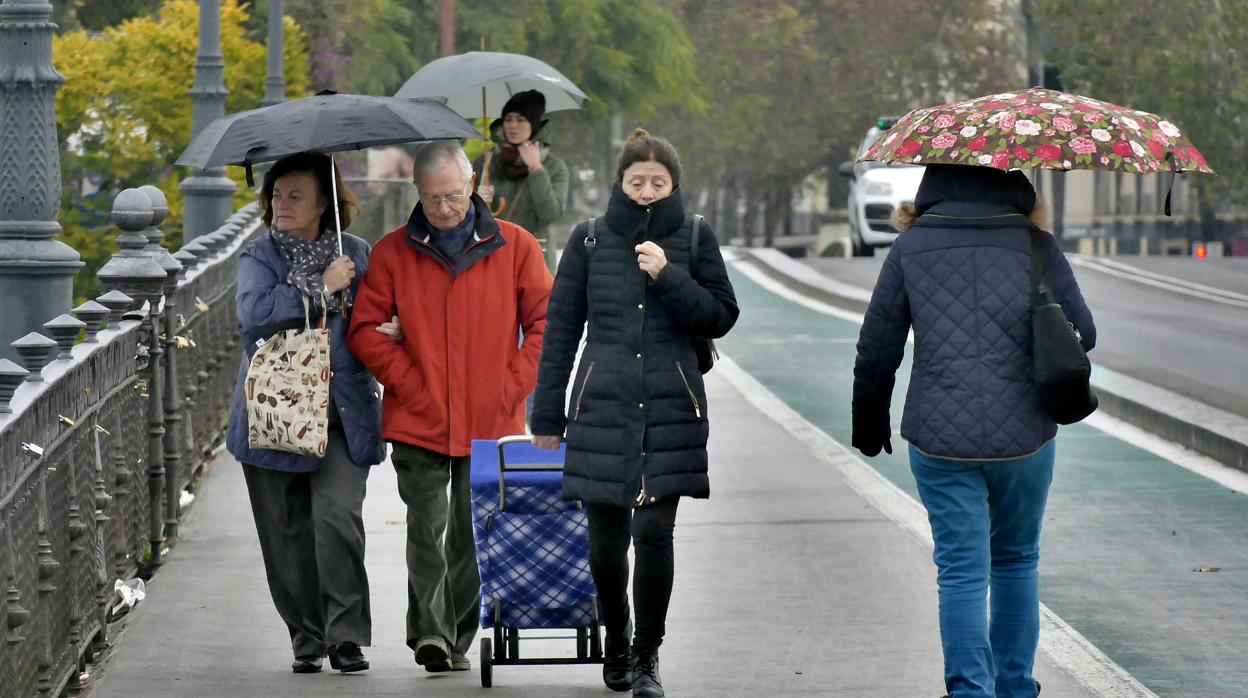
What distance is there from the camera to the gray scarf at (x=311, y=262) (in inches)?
282

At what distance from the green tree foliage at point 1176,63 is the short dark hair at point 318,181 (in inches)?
1410

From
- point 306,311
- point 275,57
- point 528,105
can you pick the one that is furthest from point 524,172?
point 275,57

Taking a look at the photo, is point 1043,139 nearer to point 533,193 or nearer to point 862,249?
point 533,193

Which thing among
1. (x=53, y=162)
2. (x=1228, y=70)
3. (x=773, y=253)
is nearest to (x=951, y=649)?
(x=53, y=162)

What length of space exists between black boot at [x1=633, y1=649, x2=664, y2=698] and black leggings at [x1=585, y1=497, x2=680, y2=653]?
0.07ft

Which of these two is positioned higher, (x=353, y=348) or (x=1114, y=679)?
(x=353, y=348)

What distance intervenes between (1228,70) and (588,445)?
40221mm

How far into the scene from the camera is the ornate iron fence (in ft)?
19.4

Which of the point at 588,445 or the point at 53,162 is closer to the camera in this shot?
the point at 588,445

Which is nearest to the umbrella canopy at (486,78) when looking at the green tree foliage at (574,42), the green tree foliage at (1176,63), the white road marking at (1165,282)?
the white road marking at (1165,282)

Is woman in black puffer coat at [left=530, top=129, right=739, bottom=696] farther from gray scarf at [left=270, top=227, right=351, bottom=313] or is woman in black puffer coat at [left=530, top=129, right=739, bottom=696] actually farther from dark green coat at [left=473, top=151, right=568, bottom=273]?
dark green coat at [left=473, top=151, right=568, bottom=273]

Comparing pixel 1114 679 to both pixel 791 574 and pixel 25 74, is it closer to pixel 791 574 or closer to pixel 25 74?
pixel 791 574

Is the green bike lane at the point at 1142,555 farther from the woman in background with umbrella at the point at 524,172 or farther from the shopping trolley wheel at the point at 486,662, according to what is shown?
the woman in background with umbrella at the point at 524,172

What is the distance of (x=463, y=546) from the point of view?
24.1 ft
